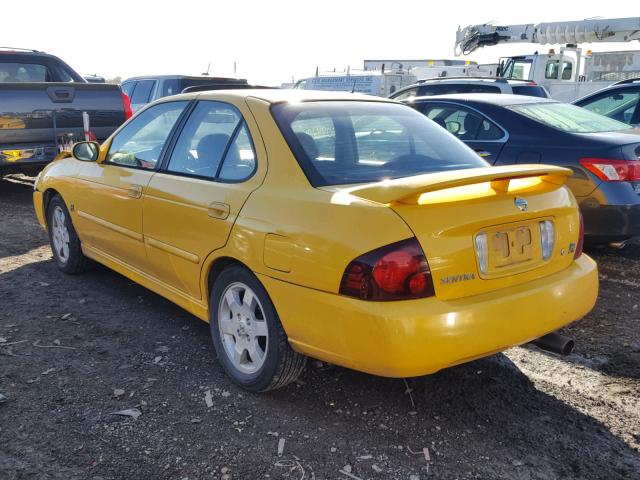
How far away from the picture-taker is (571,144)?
5.54m

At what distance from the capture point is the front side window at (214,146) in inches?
134

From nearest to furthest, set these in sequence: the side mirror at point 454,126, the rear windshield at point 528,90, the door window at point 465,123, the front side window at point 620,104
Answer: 1. the door window at point 465,123
2. the side mirror at point 454,126
3. the front side window at point 620,104
4. the rear windshield at point 528,90

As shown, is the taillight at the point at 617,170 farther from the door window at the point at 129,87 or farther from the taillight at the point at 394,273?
the door window at the point at 129,87

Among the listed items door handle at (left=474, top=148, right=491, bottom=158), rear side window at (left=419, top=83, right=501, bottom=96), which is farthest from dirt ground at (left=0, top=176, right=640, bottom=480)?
rear side window at (left=419, top=83, right=501, bottom=96)

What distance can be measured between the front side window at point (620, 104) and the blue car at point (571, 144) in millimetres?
2662

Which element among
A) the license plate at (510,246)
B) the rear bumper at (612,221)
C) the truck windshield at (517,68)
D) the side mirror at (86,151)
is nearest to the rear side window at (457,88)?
the rear bumper at (612,221)

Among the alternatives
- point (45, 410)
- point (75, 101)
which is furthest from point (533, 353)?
point (75, 101)

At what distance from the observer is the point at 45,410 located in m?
3.14

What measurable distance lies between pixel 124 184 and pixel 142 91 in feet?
31.9

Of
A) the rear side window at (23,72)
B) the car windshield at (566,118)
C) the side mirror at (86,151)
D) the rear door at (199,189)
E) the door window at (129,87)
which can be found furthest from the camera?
the door window at (129,87)

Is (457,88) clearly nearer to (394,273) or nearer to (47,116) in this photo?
(47,116)

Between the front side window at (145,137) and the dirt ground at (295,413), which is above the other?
the front side window at (145,137)

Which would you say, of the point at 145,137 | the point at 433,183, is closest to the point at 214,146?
the point at 145,137

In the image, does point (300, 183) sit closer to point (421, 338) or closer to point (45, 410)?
point (421, 338)
